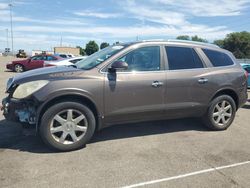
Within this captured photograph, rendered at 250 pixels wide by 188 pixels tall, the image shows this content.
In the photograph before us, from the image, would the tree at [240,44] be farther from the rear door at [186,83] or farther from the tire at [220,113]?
the rear door at [186,83]

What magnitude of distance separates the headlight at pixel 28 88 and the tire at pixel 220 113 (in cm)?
332

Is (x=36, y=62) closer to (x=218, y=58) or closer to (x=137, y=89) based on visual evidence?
(x=218, y=58)

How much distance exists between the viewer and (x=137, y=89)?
470cm

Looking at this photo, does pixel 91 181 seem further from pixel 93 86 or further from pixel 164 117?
pixel 164 117

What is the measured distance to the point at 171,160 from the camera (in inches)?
163

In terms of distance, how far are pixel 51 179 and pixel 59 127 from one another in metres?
1.01

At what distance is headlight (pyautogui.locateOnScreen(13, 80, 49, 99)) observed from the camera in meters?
4.22

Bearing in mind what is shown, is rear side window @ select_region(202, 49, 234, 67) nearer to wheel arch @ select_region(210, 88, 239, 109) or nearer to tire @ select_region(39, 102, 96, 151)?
wheel arch @ select_region(210, 88, 239, 109)

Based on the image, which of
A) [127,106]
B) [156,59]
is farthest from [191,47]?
[127,106]

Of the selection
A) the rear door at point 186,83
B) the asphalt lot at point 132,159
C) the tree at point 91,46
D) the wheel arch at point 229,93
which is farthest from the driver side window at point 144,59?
the tree at point 91,46

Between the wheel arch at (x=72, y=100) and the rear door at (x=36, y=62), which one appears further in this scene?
the rear door at (x=36, y=62)

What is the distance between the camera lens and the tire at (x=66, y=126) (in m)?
4.20

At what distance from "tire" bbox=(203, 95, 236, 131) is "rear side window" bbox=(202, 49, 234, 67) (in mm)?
698

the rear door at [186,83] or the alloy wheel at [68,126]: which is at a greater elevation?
the rear door at [186,83]
